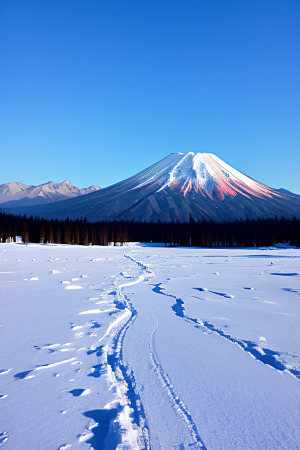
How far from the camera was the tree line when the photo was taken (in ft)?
225

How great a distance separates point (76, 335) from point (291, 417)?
11.1ft

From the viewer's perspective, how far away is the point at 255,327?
16.0 ft

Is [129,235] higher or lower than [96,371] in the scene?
higher

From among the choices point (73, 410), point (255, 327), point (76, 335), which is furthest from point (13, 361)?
point (255, 327)

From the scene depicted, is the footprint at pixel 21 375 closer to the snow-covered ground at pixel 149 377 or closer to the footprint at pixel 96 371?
the snow-covered ground at pixel 149 377

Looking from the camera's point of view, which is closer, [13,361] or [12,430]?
[12,430]

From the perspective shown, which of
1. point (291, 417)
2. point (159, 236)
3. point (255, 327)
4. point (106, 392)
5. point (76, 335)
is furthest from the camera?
point (159, 236)

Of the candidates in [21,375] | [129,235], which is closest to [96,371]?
[21,375]

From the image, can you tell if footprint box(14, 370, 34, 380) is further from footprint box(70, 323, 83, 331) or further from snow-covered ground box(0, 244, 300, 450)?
footprint box(70, 323, 83, 331)

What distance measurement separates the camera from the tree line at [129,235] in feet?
225

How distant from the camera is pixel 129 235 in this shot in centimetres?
10038

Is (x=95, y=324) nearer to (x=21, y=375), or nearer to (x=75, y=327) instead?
(x=75, y=327)

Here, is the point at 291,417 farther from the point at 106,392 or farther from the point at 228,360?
the point at 106,392

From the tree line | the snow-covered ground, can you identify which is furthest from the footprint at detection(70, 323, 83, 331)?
the tree line
